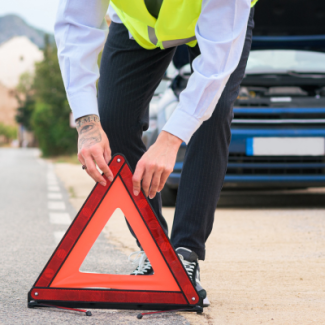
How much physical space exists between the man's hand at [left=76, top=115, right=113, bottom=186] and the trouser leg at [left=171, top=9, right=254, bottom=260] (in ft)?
1.25

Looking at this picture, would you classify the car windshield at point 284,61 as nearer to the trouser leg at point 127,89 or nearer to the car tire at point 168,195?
the car tire at point 168,195

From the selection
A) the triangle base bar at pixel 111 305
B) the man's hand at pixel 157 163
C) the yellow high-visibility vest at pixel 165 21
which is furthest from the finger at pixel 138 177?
the yellow high-visibility vest at pixel 165 21

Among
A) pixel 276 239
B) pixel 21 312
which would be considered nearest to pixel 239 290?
pixel 21 312

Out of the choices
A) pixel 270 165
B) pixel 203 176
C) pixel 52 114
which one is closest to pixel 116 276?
pixel 203 176

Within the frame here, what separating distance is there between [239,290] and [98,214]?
70cm

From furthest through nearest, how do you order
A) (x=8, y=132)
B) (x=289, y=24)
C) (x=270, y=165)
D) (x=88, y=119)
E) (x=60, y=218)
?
1. (x=8, y=132)
2. (x=289, y=24)
3. (x=270, y=165)
4. (x=60, y=218)
5. (x=88, y=119)

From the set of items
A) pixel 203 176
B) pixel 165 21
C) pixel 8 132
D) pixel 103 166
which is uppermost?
pixel 165 21

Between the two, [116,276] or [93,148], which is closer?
[93,148]

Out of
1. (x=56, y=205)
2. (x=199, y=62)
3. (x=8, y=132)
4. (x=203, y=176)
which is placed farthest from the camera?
(x=8, y=132)

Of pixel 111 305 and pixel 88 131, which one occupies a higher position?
pixel 88 131

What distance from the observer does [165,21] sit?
2164 mm

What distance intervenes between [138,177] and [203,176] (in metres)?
0.42

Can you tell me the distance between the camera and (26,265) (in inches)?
113

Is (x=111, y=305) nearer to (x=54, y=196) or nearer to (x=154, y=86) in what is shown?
(x=154, y=86)
